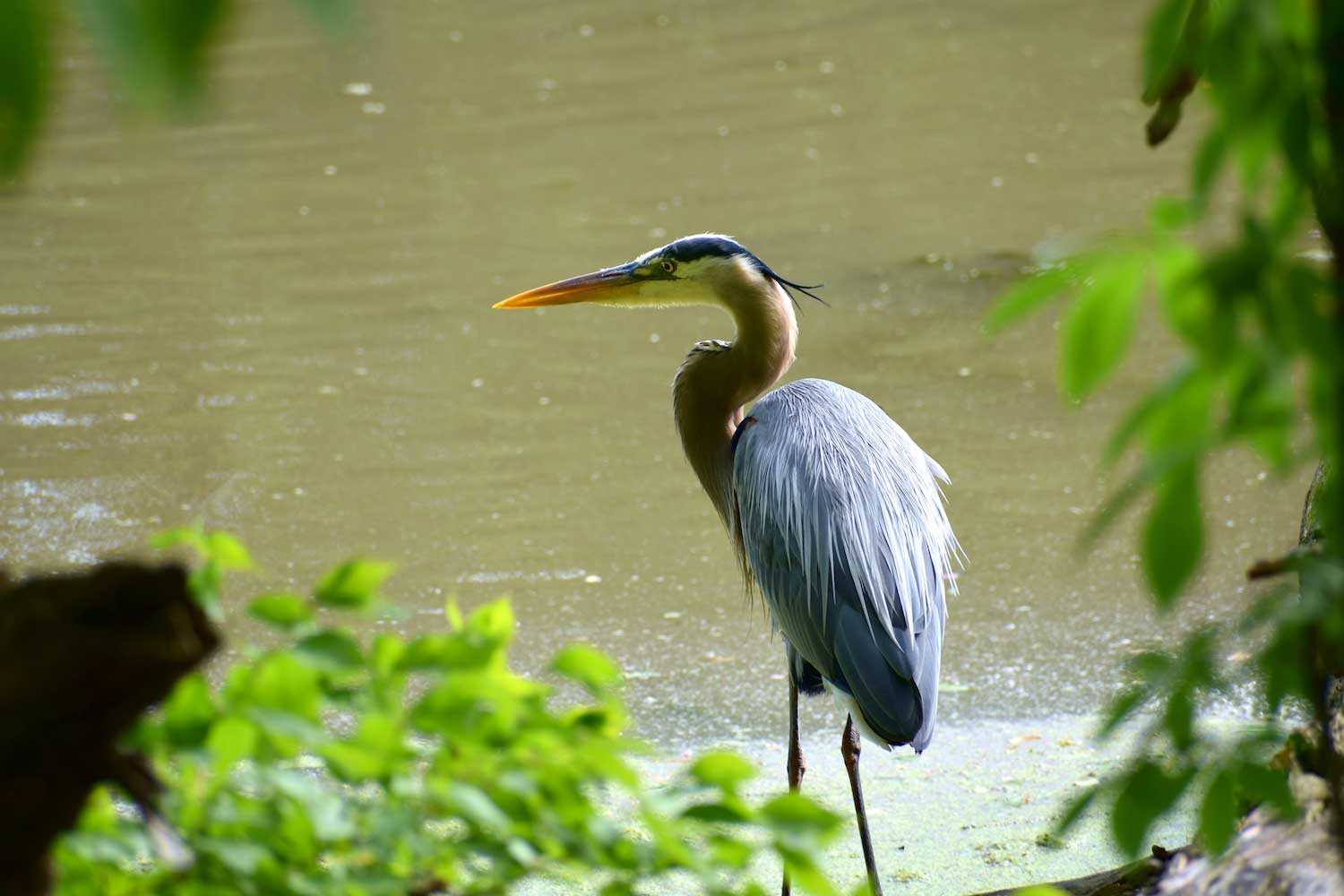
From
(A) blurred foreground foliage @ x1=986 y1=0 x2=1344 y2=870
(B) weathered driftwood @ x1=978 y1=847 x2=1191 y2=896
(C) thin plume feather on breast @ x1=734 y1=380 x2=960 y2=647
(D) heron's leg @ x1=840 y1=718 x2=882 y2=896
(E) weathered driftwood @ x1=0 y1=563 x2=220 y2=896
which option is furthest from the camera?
(C) thin plume feather on breast @ x1=734 y1=380 x2=960 y2=647

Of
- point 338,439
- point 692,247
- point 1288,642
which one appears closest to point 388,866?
point 1288,642

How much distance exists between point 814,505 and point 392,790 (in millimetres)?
2131

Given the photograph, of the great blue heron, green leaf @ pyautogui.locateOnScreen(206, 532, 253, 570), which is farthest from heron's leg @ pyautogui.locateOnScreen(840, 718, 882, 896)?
green leaf @ pyautogui.locateOnScreen(206, 532, 253, 570)

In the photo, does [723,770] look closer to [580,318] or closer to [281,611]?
[281,611]

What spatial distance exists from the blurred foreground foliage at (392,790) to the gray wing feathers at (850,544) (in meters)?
1.80

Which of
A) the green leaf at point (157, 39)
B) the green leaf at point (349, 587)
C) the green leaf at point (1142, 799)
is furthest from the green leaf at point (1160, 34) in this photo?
the green leaf at point (349, 587)

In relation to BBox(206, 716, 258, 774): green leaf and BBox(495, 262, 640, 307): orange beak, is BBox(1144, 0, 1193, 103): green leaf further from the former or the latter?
BBox(495, 262, 640, 307): orange beak

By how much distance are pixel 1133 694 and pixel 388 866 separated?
61cm

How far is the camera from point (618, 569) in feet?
15.2

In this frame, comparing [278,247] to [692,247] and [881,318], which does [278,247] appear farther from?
[692,247]

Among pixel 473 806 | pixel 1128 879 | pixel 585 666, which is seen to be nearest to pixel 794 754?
pixel 1128 879

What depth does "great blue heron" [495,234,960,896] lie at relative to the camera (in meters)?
3.01

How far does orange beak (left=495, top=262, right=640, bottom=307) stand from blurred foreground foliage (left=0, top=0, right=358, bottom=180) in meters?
3.41

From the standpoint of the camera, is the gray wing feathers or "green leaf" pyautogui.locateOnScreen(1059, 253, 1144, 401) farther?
the gray wing feathers
